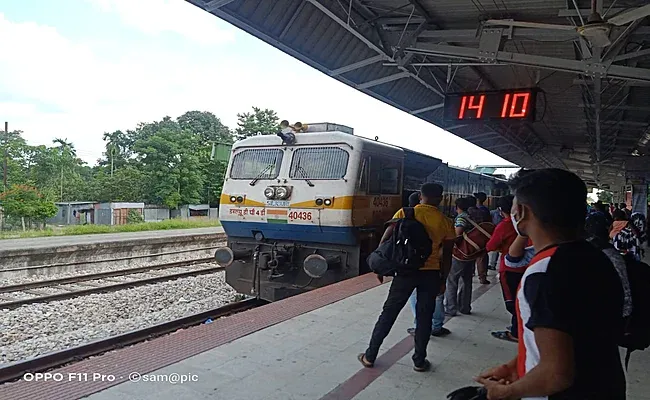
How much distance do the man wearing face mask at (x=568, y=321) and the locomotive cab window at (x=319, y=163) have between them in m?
5.97

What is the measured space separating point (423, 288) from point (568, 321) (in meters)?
2.56

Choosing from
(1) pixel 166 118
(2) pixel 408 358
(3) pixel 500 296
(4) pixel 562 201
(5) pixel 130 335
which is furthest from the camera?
(1) pixel 166 118

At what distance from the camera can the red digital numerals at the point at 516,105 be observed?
8.15 meters

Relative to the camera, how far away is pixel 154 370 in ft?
12.3

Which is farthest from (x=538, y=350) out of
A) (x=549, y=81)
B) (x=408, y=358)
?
(x=549, y=81)

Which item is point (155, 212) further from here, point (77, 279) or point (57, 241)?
point (77, 279)

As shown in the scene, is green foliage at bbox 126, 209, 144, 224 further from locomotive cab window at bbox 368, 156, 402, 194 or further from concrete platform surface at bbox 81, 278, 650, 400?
concrete platform surface at bbox 81, 278, 650, 400

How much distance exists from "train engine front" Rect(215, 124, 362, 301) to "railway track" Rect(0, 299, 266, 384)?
95 centimetres

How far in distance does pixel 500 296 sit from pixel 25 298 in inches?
313

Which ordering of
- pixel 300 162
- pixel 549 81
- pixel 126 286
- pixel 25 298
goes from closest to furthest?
pixel 300 162
pixel 25 298
pixel 126 286
pixel 549 81

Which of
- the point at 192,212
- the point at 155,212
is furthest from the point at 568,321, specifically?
the point at 192,212

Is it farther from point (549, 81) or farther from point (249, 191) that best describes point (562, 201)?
point (549, 81)

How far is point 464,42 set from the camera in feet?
27.2

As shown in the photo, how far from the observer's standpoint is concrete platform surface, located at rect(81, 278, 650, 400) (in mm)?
3500
